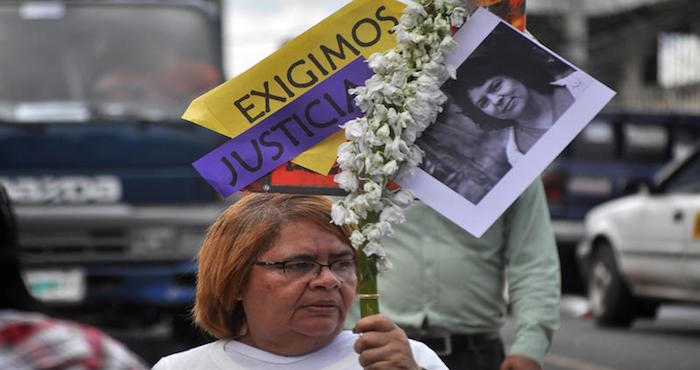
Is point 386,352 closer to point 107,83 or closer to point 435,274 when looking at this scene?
point 435,274

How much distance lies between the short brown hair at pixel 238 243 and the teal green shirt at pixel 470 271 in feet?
3.43

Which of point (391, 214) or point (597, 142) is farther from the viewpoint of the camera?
point (597, 142)

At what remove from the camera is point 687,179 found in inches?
475

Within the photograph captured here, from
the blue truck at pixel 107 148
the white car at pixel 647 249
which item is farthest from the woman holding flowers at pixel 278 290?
the white car at pixel 647 249

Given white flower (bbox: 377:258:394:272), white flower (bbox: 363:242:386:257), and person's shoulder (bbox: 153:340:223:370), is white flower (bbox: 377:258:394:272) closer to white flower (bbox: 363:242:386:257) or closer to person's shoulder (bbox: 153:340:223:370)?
white flower (bbox: 363:242:386:257)

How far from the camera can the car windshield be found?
32.6ft

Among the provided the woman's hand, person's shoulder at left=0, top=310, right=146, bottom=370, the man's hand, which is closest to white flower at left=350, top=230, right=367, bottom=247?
the woman's hand

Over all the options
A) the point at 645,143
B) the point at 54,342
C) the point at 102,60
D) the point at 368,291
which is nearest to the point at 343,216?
the point at 368,291

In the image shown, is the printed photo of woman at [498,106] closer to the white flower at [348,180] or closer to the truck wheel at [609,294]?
the white flower at [348,180]

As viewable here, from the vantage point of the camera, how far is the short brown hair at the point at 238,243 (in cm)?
334

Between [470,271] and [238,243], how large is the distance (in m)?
1.23

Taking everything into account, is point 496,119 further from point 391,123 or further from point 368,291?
point 368,291

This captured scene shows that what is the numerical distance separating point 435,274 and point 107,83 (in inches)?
236

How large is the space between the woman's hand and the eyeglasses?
33cm
